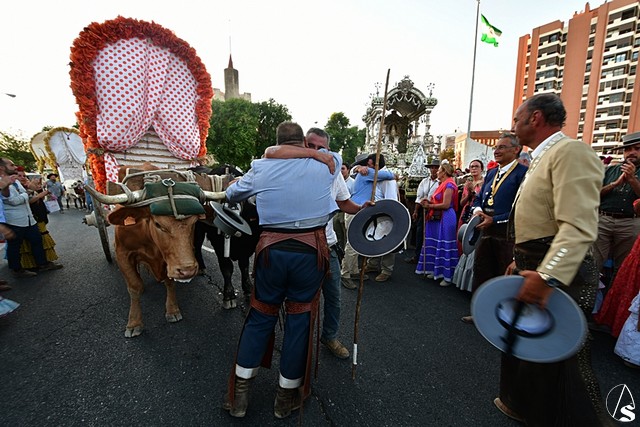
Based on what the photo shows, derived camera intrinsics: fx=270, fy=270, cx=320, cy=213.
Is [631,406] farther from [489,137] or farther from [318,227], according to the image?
[489,137]

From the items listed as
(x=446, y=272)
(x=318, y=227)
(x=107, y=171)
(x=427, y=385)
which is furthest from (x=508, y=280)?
(x=107, y=171)

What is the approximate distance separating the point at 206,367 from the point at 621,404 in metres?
3.44

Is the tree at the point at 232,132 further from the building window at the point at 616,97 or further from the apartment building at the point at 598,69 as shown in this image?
the building window at the point at 616,97

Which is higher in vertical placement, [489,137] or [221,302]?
[489,137]

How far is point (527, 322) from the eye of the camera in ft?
4.83

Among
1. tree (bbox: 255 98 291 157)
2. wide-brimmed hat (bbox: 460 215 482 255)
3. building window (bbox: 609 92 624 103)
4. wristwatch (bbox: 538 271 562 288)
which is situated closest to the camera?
wristwatch (bbox: 538 271 562 288)

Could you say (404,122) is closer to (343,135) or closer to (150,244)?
(150,244)

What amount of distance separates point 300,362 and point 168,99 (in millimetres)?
4276

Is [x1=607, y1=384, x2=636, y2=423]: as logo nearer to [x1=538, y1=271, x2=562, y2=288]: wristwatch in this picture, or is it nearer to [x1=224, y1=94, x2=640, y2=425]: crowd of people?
[x1=224, y1=94, x2=640, y2=425]: crowd of people

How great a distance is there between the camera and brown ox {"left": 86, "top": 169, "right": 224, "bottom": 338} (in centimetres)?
237

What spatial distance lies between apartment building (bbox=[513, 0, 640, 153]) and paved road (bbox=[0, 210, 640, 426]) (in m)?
50.4

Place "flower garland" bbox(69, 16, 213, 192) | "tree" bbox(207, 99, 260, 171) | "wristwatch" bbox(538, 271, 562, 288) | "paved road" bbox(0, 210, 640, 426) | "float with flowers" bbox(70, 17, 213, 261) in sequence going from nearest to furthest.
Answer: "wristwatch" bbox(538, 271, 562, 288) < "paved road" bbox(0, 210, 640, 426) < "flower garland" bbox(69, 16, 213, 192) < "float with flowers" bbox(70, 17, 213, 261) < "tree" bbox(207, 99, 260, 171)

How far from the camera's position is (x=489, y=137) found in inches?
2126

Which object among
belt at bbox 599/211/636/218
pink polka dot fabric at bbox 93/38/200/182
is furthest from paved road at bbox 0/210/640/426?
pink polka dot fabric at bbox 93/38/200/182
